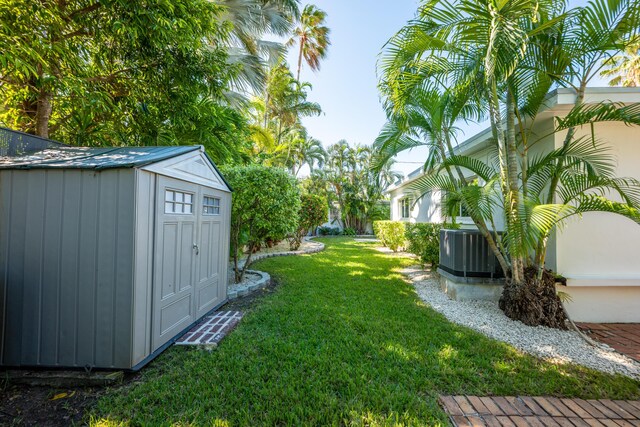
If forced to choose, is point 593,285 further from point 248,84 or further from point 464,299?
point 248,84

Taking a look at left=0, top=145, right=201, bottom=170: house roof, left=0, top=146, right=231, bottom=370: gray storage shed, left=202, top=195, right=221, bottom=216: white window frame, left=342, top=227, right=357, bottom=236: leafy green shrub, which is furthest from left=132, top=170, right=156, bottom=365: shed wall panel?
left=342, top=227, right=357, bottom=236: leafy green shrub

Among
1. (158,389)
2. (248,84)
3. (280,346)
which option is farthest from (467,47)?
(248,84)

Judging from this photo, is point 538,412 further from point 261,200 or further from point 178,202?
point 261,200

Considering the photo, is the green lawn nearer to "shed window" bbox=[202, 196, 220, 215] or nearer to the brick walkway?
the brick walkway

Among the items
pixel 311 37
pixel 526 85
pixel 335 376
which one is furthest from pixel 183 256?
pixel 311 37

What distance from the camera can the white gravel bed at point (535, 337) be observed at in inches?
114

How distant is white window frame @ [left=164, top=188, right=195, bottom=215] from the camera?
3051 mm

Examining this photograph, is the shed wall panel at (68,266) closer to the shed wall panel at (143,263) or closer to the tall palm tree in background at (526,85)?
the shed wall panel at (143,263)

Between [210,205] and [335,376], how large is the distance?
3057 mm

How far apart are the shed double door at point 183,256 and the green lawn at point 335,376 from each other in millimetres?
524

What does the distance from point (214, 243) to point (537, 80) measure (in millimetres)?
5623

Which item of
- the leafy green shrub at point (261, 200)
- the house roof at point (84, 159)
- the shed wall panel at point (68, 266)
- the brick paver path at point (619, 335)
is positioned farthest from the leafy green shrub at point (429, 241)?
the shed wall panel at point (68, 266)

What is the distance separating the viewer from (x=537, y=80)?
12.4 feet

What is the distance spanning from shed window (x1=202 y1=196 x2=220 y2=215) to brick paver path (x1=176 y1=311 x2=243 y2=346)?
1.67 meters
